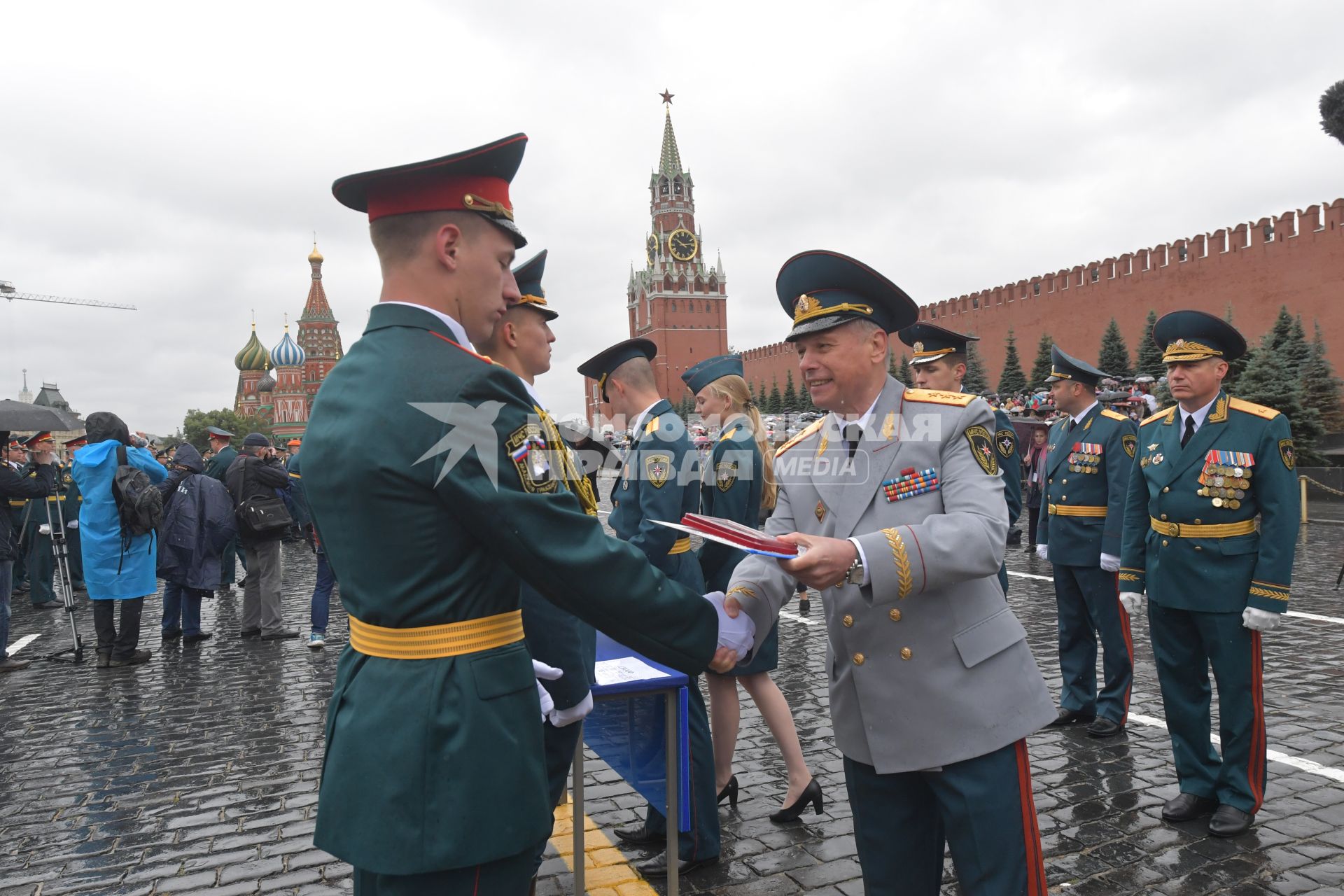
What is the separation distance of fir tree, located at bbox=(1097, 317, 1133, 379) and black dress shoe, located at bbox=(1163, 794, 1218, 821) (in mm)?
35556

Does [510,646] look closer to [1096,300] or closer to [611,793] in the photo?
[611,793]

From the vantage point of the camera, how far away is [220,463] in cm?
1099

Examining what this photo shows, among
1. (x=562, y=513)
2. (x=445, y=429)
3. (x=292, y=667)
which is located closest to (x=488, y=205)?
(x=445, y=429)

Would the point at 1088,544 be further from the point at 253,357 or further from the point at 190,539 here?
the point at 253,357

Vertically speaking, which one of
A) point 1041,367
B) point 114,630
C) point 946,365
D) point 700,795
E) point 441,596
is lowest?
point 700,795

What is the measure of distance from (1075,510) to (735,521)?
2.97 metres

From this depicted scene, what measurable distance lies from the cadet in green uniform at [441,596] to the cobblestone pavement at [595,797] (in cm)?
214

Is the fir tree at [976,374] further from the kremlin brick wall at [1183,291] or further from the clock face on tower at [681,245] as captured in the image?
the clock face on tower at [681,245]

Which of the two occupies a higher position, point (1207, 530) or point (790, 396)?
point (790, 396)

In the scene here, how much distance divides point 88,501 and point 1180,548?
9046 mm

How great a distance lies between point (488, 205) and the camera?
6.59 feet

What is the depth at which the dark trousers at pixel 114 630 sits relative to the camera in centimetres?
808

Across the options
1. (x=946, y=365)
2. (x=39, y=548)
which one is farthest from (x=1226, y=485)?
(x=39, y=548)

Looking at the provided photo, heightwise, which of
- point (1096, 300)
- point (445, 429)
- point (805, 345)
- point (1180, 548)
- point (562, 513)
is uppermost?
point (1096, 300)
